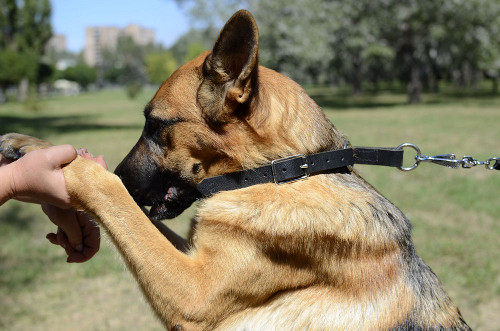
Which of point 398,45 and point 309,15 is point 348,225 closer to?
point 309,15

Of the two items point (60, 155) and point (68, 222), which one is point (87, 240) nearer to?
point (68, 222)

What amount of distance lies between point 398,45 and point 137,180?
3198cm

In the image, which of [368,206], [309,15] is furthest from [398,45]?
[368,206]

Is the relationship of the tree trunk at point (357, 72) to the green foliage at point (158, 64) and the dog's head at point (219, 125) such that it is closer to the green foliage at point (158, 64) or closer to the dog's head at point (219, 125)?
the dog's head at point (219, 125)

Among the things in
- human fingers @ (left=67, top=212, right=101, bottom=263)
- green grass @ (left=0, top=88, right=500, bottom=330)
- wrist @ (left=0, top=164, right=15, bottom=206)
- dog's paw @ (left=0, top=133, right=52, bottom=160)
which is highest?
dog's paw @ (left=0, top=133, right=52, bottom=160)

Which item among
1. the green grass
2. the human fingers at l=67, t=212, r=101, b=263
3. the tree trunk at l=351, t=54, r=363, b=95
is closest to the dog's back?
the green grass

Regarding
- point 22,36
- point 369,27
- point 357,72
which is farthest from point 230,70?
point 22,36

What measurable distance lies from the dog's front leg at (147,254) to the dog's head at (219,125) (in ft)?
1.40

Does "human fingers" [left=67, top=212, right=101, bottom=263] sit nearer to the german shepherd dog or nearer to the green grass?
the green grass

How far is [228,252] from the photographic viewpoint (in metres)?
2.21

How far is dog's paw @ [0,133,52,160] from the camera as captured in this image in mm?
2496

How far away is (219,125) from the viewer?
8.17ft

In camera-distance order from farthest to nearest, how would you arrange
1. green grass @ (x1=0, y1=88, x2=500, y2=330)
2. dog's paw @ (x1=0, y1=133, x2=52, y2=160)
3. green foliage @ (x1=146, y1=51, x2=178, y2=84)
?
green foliage @ (x1=146, y1=51, x2=178, y2=84) < green grass @ (x1=0, y1=88, x2=500, y2=330) < dog's paw @ (x1=0, y1=133, x2=52, y2=160)

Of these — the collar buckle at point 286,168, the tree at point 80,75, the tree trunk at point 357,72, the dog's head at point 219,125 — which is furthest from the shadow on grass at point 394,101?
the tree at point 80,75
